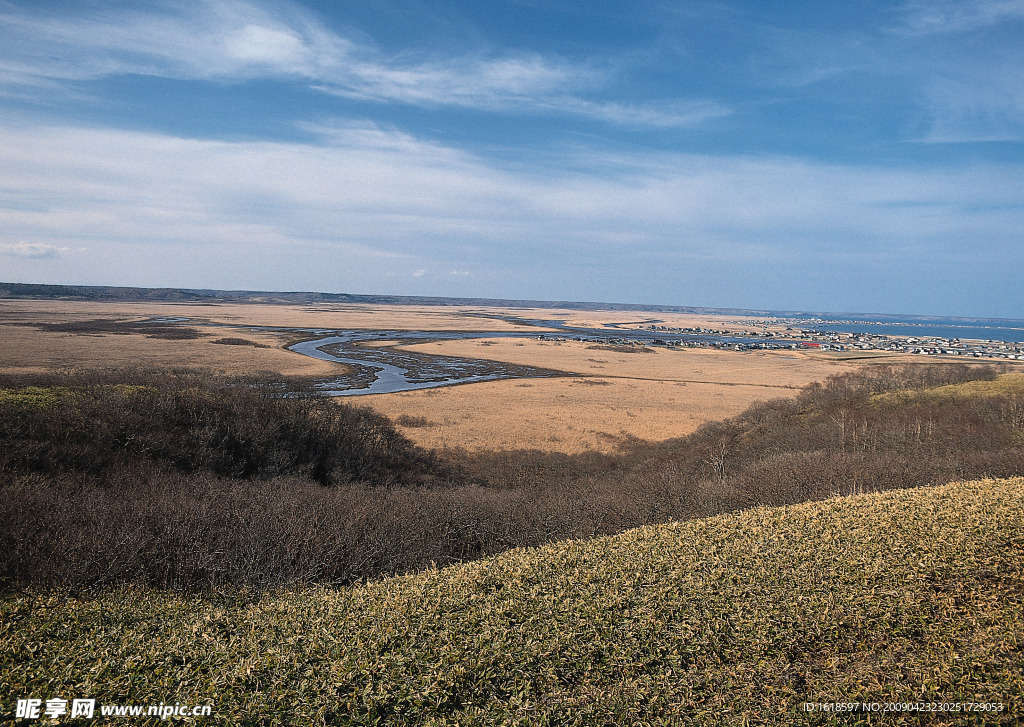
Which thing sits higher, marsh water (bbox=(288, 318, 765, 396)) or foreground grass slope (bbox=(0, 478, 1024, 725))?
foreground grass slope (bbox=(0, 478, 1024, 725))

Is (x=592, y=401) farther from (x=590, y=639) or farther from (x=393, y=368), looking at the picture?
(x=590, y=639)

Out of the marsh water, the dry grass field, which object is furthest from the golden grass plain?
the marsh water

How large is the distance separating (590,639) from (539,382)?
61.2 meters

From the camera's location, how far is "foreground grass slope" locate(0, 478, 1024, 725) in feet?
15.6

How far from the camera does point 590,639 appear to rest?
5.60 m

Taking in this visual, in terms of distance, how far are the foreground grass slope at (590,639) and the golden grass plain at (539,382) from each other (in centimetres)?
3089

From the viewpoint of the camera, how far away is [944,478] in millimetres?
13828

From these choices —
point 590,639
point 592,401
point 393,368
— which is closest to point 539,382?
point 592,401

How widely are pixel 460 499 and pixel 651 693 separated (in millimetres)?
11637

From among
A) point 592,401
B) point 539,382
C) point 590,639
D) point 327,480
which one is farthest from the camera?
point 539,382

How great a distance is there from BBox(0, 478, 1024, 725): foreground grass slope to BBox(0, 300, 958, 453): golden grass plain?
101 feet

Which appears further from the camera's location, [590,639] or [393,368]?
[393,368]

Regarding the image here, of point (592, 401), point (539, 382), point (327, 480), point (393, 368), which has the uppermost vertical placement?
point (393, 368)

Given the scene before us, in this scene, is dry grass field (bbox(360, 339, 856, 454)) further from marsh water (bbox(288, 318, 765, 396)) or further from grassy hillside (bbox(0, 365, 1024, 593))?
grassy hillside (bbox(0, 365, 1024, 593))
